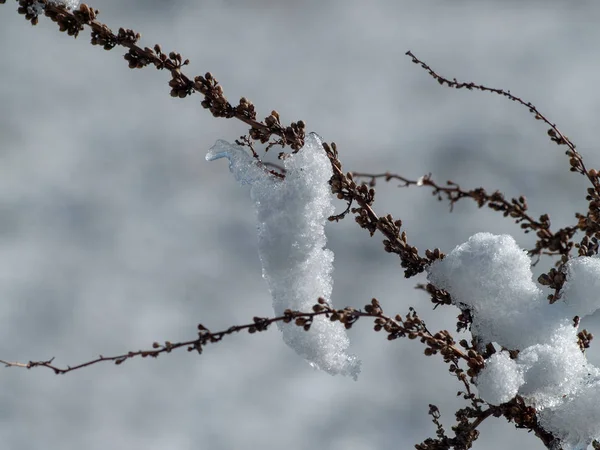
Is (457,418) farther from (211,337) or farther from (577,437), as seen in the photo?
(211,337)

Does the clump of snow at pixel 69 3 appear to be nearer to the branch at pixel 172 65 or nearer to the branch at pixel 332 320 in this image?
the branch at pixel 172 65

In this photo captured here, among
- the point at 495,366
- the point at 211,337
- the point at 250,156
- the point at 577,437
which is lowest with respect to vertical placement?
the point at 577,437

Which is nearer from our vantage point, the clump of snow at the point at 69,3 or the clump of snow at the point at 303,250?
the clump of snow at the point at 303,250

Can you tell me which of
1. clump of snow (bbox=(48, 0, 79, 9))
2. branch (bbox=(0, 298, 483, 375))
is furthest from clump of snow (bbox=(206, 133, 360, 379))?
clump of snow (bbox=(48, 0, 79, 9))

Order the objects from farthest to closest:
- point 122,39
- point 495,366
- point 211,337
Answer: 1. point 122,39
2. point 495,366
3. point 211,337

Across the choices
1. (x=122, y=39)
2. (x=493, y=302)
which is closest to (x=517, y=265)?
(x=493, y=302)

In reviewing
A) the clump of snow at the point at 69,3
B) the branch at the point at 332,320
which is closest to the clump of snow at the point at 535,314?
the branch at the point at 332,320

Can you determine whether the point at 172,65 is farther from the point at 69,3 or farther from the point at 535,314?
the point at 535,314
